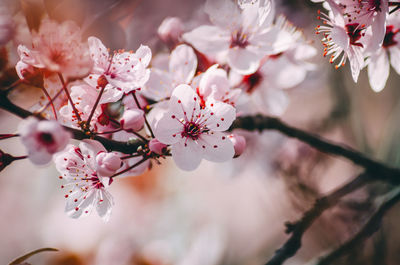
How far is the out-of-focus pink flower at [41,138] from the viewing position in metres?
0.35

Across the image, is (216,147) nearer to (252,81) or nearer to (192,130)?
(192,130)

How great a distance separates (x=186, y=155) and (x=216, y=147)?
0.14ft

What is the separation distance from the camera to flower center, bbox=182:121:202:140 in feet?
1.65

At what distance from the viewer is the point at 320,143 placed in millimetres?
738

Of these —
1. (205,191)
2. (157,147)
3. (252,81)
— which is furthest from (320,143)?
(205,191)

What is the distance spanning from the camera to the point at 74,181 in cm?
53

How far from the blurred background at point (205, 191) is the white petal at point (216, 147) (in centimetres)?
26

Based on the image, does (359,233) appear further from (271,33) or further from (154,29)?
(154,29)

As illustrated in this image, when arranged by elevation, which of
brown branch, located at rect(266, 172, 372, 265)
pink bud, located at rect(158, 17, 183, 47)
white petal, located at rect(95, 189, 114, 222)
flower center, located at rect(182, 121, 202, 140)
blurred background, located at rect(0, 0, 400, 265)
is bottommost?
blurred background, located at rect(0, 0, 400, 265)

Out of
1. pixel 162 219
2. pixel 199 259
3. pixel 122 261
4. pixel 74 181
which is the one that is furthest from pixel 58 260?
→ pixel 74 181

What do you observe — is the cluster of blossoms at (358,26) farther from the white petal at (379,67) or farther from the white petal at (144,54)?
the white petal at (144,54)

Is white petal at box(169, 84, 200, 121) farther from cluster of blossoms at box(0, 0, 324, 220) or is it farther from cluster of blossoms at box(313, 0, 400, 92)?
cluster of blossoms at box(313, 0, 400, 92)

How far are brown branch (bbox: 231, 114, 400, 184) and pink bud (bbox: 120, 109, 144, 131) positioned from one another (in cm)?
22

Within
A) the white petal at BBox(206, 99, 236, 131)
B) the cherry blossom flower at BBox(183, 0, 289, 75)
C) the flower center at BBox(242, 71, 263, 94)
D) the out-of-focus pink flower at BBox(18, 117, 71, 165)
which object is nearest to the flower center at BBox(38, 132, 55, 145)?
the out-of-focus pink flower at BBox(18, 117, 71, 165)
